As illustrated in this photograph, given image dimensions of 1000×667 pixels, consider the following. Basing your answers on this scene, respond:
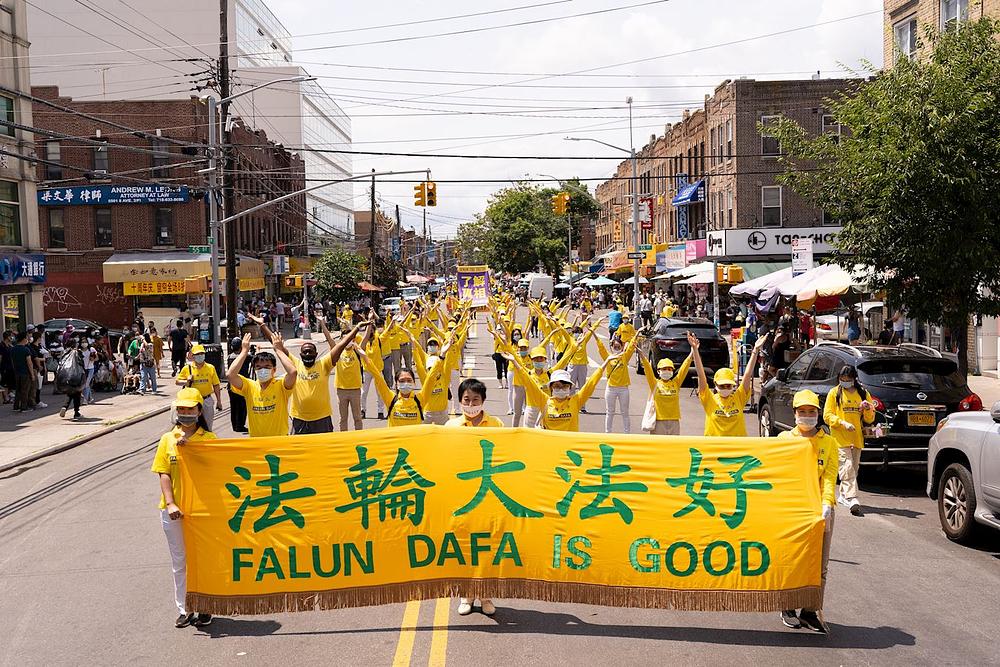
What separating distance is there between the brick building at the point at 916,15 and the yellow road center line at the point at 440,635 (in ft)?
67.4

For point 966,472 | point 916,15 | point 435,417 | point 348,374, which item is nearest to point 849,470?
point 966,472

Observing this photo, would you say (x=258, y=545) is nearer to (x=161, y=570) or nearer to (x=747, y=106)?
(x=161, y=570)

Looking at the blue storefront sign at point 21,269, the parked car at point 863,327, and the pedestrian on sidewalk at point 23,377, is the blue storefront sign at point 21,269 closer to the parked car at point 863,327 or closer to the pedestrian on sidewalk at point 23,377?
the pedestrian on sidewalk at point 23,377

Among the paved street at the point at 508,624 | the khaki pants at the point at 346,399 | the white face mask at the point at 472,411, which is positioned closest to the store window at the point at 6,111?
the khaki pants at the point at 346,399

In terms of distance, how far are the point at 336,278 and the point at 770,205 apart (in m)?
24.6

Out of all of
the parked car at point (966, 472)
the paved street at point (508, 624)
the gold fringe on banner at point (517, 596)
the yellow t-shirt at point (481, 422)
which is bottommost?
the paved street at point (508, 624)

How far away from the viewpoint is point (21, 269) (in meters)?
29.0

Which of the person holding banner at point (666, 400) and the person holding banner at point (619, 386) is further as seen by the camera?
the person holding banner at point (619, 386)

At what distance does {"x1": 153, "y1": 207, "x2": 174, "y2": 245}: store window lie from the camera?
165 ft

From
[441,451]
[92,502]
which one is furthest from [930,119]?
[92,502]

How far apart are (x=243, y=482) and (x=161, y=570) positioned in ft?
7.23

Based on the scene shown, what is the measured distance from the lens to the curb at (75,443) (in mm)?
15125

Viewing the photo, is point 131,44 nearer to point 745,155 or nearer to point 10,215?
point 10,215

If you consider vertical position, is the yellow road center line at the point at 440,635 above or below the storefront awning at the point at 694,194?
below
